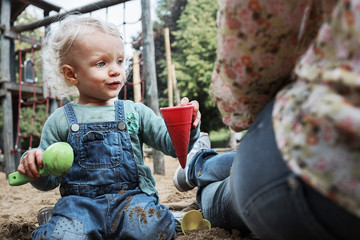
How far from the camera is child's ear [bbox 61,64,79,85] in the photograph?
1.55 m

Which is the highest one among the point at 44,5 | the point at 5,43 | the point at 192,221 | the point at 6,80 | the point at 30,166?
the point at 44,5

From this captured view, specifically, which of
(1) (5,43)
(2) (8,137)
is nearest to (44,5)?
(1) (5,43)

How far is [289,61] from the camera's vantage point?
2.71ft

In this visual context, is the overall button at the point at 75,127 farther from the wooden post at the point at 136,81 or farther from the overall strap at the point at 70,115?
the wooden post at the point at 136,81

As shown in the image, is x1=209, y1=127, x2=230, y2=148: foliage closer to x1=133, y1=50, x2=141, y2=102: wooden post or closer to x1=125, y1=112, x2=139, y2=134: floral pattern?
x1=133, y1=50, x2=141, y2=102: wooden post

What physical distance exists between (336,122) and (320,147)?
61 millimetres

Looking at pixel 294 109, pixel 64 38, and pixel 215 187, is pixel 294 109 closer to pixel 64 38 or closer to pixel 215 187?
pixel 215 187

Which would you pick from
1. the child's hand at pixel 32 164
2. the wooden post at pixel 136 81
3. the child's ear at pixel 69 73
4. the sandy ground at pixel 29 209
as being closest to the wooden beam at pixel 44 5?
the wooden post at pixel 136 81

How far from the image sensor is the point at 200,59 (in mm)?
14703

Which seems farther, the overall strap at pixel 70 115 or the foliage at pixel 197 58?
the foliage at pixel 197 58

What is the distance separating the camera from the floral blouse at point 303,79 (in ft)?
1.88

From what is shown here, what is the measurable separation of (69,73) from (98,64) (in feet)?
0.55

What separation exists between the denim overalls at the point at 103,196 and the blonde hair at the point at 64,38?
23 centimetres

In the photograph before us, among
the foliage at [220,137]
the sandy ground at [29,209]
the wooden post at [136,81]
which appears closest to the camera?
the sandy ground at [29,209]
